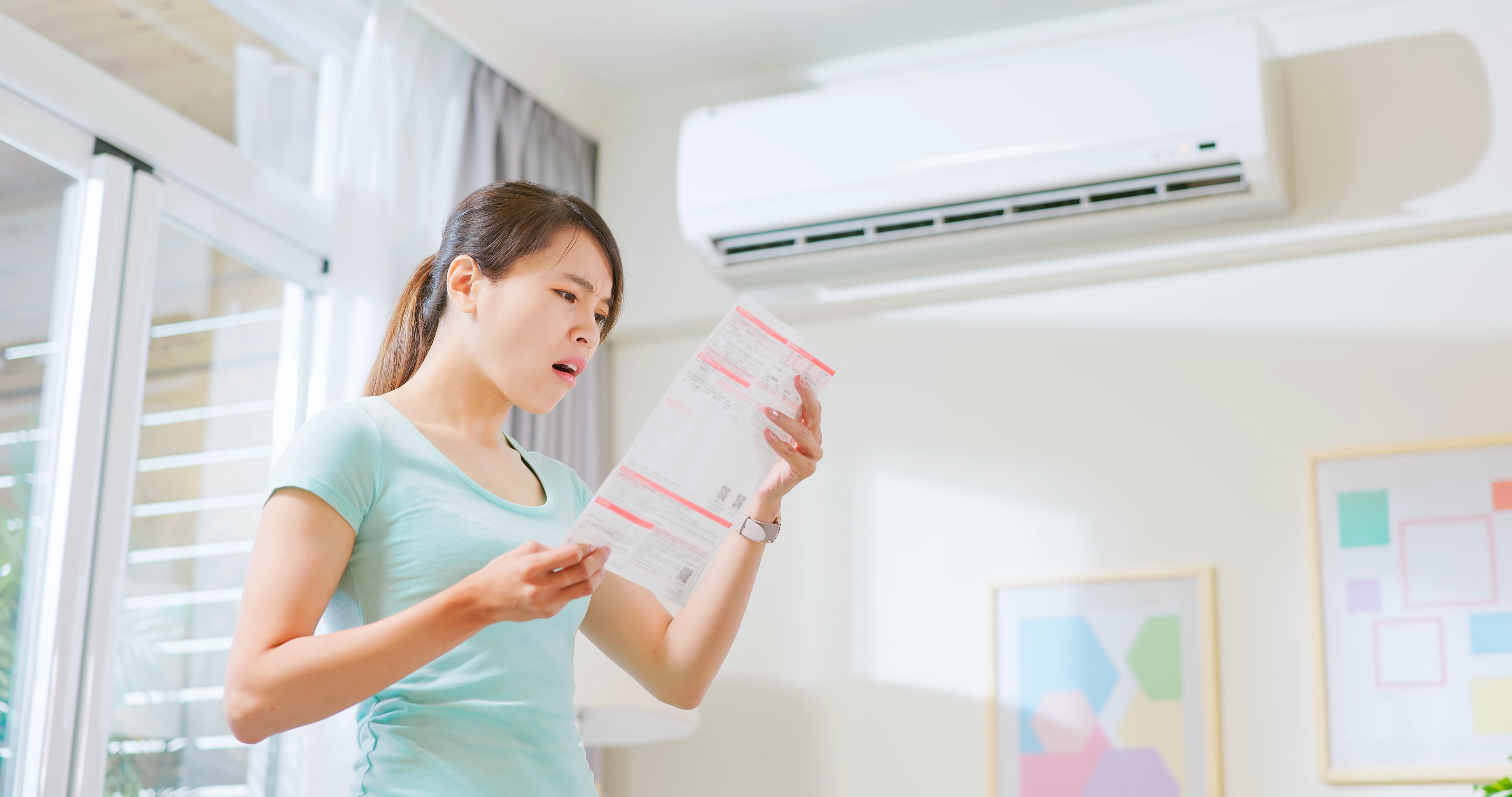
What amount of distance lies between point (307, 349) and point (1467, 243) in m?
2.18

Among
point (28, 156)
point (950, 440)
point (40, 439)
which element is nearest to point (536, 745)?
point (40, 439)

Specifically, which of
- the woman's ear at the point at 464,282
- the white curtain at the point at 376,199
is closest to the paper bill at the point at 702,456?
the woman's ear at the point at 464,282

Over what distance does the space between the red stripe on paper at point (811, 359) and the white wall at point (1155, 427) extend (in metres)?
1.64

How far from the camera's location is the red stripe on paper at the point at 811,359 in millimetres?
1262

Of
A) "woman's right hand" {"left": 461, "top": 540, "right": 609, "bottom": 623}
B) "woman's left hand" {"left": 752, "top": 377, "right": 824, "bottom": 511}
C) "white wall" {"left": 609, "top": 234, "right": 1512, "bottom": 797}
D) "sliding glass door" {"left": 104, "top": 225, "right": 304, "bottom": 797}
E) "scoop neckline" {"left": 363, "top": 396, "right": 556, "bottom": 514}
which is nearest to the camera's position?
"woman's right hand" {"left": 461, "top": 540, "right": 609, "bottom": 623}

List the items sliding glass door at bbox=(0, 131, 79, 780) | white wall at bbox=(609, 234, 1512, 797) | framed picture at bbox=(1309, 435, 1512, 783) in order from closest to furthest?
sliding glass door at bbox=(0, 131, 79, 780) → framed picture at bbox=(1309, 435, 1512, 783) → white wall at bbox=(609, 234, 1512, 797)

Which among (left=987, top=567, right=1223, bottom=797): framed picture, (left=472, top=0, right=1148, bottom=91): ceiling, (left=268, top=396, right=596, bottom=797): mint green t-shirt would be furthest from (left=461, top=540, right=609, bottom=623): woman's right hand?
(left=472, top=0, right=1148, bottom=91): ceiling

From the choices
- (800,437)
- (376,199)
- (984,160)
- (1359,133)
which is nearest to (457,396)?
(800,437)

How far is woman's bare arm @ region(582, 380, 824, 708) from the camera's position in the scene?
1.30m

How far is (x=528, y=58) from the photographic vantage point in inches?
123

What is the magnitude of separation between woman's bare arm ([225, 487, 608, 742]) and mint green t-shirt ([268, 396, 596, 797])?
0.07 meters

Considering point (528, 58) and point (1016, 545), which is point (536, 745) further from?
point (528, 58)

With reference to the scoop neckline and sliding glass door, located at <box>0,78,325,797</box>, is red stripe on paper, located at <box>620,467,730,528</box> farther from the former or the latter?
sliding glass door, located at <box>0,78,325,797</box>

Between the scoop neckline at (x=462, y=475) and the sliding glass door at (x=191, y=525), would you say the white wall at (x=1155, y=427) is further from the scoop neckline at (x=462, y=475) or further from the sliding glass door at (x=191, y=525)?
the scoop neckline at (x=462, y=475)
